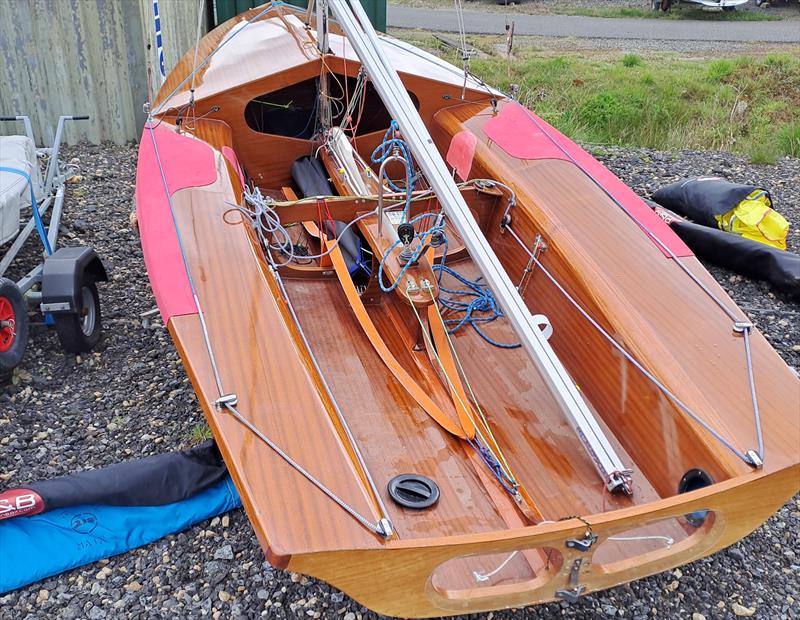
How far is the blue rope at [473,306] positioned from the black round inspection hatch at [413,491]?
881 millimetres

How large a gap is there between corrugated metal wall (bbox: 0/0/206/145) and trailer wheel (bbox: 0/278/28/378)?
3254mm

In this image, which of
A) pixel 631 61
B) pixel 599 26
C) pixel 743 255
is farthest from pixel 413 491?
pixel 599 26

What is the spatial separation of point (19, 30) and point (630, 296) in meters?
5.21

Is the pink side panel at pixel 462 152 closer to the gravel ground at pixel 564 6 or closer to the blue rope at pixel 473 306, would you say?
the blue rope at pixel 473 306

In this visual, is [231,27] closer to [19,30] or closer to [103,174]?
[103,174]

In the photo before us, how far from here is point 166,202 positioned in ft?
9.27

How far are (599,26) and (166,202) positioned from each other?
13.3 m

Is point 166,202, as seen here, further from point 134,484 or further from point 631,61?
point 631,61

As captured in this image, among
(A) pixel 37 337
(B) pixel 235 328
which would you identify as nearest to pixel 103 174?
(A) pixel 37 337

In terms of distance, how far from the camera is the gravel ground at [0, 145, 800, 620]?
2.24 metres

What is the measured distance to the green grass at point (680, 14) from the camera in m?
15.2

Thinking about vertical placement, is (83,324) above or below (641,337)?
below

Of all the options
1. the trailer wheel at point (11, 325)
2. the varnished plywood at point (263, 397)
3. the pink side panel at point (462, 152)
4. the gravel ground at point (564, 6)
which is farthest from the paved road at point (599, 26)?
the varnished plywood at point (263, 397)

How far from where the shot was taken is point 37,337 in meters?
3.49
